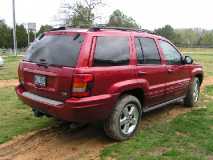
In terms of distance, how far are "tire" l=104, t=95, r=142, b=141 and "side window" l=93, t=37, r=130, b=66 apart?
0.62m

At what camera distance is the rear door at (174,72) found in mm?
6754

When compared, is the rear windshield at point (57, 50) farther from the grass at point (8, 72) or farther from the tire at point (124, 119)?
the grass at point (8, 72)

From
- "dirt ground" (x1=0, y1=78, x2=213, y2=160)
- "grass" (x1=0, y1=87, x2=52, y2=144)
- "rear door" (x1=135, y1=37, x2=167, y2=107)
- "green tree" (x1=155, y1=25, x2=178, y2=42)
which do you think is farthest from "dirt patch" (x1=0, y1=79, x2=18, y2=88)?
"green tree" (x1=155, y1=25, x2=178, y2=42)

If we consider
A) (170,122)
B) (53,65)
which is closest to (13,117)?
(53,65)

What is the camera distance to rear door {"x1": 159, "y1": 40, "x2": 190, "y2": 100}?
22.2 feet

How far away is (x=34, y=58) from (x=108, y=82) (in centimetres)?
137

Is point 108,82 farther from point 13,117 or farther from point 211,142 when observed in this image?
point 13,117

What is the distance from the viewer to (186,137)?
5.78m

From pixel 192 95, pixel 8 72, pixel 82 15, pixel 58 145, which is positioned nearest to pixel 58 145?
pixel 58 145

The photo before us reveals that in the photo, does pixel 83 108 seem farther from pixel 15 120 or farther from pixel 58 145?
pixel 15 120

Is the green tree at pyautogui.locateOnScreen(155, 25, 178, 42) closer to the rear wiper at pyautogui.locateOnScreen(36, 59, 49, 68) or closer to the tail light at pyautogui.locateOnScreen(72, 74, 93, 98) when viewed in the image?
the rear wiper at pyautogui.locateOnScreen(36, 59, 49, 68)

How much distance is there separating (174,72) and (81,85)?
2.75 metres

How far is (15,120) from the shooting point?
264 inches

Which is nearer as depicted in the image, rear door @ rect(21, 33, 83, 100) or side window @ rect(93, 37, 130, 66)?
rear door @ rect(21, 33, 83, 100)
